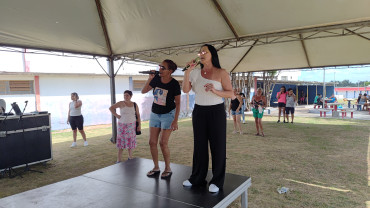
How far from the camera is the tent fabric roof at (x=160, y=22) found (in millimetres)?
4621

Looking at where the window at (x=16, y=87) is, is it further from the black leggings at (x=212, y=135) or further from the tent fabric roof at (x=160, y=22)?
the black leggings at (x=212, y=135)

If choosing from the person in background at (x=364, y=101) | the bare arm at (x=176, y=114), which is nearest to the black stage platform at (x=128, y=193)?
the bare arm at (x=176, y=114)

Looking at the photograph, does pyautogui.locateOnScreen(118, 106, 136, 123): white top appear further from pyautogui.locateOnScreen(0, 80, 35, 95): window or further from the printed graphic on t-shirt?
pyautogui.locateOnScreen(0, 80, 35, 95): window

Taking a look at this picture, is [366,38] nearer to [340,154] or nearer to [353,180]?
Answer: [340,154]

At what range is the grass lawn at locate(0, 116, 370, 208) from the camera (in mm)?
3574

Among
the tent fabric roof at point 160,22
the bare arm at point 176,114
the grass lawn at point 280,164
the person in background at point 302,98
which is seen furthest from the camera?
the person in background at point 302,98

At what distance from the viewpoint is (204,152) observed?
2697 millimetres

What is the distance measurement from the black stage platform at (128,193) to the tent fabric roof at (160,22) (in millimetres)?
3466

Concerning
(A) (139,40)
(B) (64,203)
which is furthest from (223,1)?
(B) (64,203)

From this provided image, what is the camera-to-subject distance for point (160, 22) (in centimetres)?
580

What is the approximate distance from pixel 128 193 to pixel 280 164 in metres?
3.61

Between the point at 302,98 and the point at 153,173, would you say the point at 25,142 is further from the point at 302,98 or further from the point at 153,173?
the point at 302,98

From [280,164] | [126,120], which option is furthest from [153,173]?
[280,164]

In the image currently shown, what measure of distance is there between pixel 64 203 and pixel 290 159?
4754 millimetres
